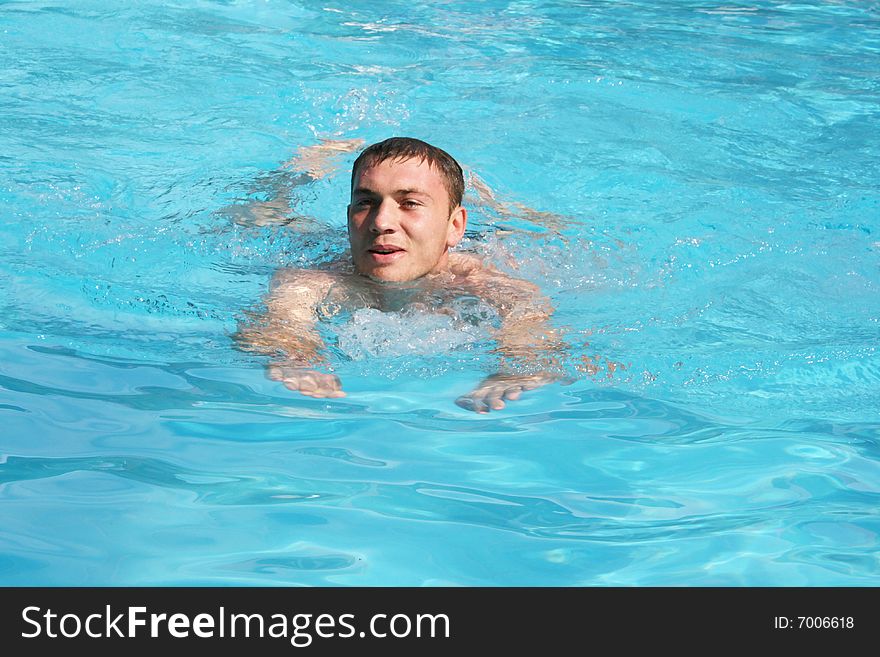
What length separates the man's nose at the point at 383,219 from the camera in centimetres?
432

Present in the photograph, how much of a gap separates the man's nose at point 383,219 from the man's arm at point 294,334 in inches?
15.4

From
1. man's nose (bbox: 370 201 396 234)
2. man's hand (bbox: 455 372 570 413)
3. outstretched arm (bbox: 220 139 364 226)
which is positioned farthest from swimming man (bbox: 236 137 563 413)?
outstretched arm (bbox: 220 139 364 226)

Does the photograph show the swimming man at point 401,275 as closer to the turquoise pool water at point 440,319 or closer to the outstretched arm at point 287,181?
the turquoise pool water at point 440,319

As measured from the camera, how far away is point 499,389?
12.0 ft

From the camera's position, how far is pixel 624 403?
3.67 m

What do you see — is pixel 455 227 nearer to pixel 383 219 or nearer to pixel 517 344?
pixel 383 219

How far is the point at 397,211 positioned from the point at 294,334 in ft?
2.30

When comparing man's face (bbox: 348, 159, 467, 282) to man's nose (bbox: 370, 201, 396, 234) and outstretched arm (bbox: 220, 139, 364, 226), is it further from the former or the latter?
outstretched arm (bbox: 220, 139, 364, 226)

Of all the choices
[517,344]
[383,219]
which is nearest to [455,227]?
[383,219]

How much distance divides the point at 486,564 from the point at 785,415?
4.88 feet

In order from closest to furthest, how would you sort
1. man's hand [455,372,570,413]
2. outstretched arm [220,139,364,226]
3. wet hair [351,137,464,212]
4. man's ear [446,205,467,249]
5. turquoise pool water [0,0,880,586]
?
1. turquoise pool water [0,0,880,586]
2. man's hand [455,372,570,413]
3. wet hair [351,137,464,212]
4. man's ear [446,205,467,249]
5. outstretched arm [220,139,364,226]

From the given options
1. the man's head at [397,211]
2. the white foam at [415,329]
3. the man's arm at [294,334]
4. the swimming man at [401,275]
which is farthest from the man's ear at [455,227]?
the man's arm at [294,334]

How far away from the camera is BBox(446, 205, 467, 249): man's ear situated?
471cm

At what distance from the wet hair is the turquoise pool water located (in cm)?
57
